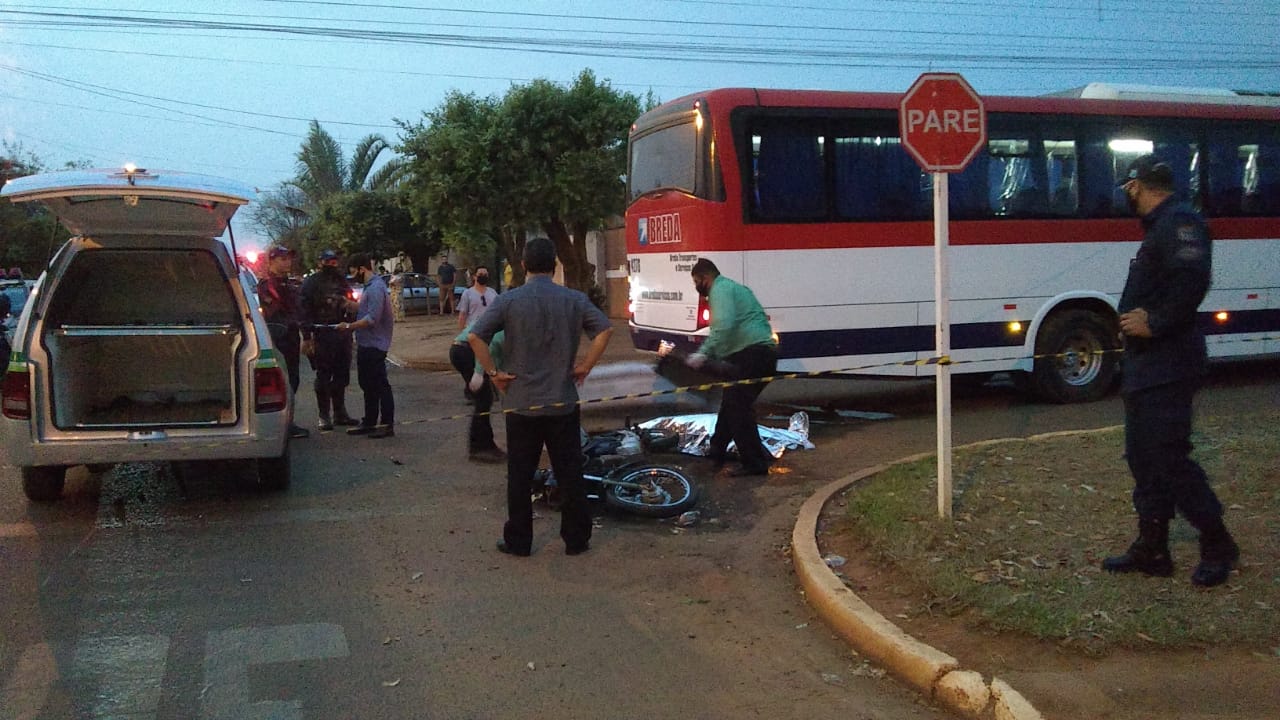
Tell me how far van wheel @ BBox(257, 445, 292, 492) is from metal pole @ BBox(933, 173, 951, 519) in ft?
14.8

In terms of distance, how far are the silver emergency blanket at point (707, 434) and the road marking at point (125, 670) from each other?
15.3ft

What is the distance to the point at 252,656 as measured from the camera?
181 inches

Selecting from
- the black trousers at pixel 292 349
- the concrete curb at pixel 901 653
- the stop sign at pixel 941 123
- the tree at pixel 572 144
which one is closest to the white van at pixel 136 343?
the black trousers at pixel 292 349

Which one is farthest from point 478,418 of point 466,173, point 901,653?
point 466,173

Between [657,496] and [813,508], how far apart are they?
3.47ft

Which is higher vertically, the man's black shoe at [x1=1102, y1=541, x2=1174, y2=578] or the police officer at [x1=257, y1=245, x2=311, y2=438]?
the police officer at [x1=257, y1=245, x2=311, y2=438]

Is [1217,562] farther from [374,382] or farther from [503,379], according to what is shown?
[374,382]

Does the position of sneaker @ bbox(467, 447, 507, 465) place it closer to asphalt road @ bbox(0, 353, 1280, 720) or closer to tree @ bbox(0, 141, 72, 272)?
asphalt road @ bbox(0, 353, 1280, 720)

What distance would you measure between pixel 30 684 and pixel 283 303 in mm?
5970

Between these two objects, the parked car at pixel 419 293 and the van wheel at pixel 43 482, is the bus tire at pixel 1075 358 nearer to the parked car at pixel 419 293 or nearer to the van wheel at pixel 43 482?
the van wheel at pixel 43 482

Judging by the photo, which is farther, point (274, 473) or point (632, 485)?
point (274, 473)

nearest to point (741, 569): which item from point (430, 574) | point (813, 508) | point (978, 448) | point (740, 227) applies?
point (813, 508)

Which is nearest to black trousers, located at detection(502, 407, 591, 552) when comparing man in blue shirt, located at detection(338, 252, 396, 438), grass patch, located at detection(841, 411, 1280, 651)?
grass patch, located at detection(841, 411, 1280, 651)

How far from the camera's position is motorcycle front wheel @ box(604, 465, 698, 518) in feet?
22.3
